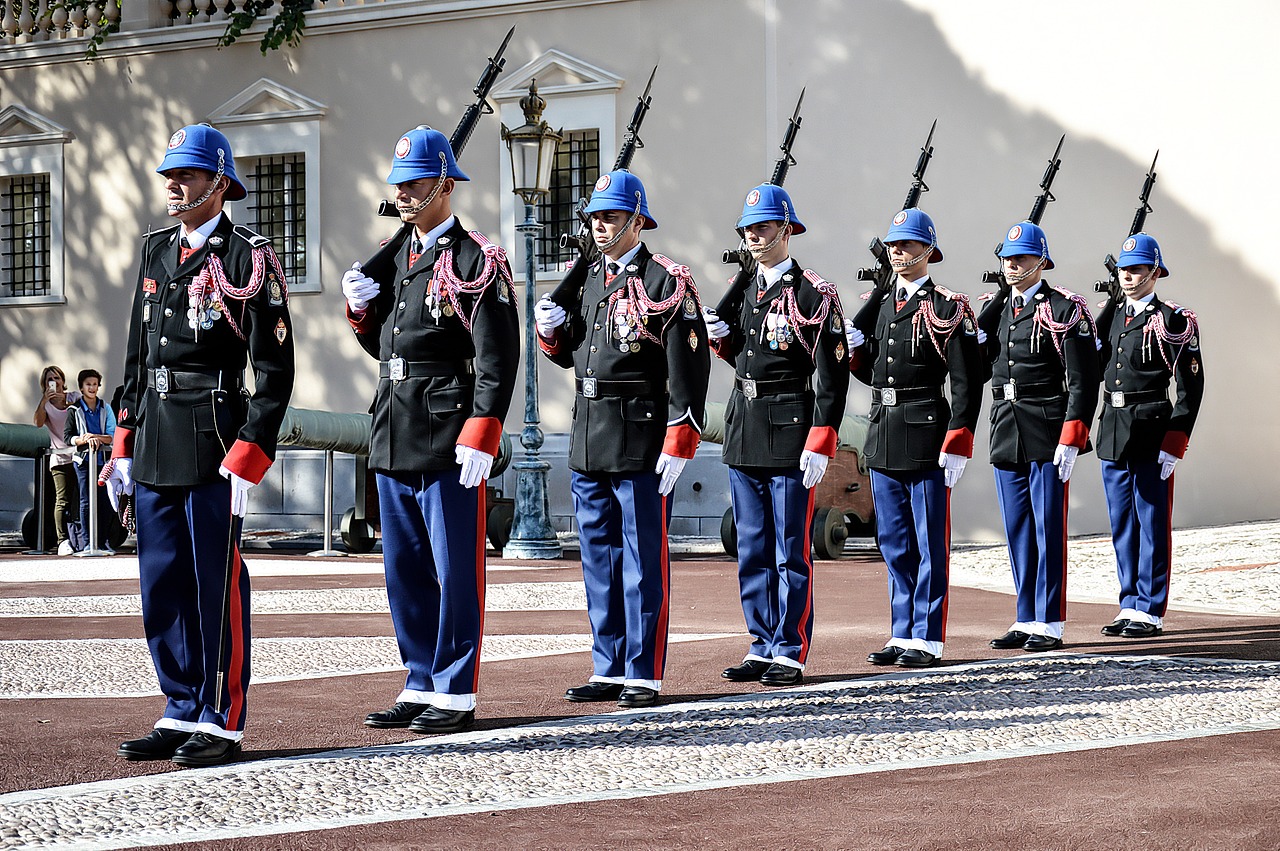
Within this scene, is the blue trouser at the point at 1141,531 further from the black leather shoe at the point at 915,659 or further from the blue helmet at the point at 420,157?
the blue helmet at the point at 420,157

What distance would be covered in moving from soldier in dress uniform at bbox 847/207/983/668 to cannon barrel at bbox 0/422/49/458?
11.1 meters

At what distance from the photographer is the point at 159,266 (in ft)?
19.5

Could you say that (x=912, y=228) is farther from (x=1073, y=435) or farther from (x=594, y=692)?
(x=594, y=692)

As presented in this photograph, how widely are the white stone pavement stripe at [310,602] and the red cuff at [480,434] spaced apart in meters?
4.90

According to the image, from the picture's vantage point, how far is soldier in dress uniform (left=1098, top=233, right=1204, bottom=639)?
1002 cm

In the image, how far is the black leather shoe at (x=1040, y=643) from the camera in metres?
8.85

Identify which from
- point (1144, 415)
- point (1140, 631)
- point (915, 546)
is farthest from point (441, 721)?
point (1144, 415)

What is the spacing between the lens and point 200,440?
573cm

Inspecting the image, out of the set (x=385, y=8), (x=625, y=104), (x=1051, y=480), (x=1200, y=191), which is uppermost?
(x=385, y=8)

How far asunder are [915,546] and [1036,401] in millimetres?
1395

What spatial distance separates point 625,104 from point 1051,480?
1206 centimetres

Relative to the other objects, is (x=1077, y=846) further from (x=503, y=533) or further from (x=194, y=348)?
(x=503, y=533)

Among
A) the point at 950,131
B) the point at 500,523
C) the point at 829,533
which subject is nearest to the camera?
the point at 829,533

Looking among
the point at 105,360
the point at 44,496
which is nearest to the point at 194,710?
the point at 44,496
